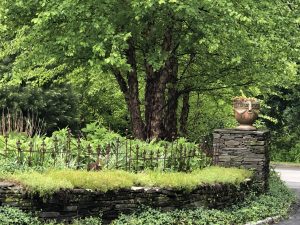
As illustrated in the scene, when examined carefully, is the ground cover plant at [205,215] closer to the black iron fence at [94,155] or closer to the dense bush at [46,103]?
the black iron fence at [94,155]

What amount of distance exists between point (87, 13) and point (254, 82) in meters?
5.14

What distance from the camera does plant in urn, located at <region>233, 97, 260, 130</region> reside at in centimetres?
1162

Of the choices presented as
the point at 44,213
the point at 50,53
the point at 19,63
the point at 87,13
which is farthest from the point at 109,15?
the point at 44,213

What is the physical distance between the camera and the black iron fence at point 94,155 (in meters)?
8.62

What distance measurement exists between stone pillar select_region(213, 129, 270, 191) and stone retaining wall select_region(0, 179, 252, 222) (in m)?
1.60

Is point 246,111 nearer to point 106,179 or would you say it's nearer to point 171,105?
point 171,105

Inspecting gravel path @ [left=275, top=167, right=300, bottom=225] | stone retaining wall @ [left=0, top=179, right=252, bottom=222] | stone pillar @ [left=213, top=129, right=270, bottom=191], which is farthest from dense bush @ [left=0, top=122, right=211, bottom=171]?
gravel path @ [left=275, top=167, right=300, bottom=225]

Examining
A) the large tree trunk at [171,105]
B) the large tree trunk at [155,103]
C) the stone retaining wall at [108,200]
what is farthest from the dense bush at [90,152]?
the large tree trunk at [171,105]

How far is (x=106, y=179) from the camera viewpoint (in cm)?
802

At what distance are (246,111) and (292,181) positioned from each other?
751 centimetres

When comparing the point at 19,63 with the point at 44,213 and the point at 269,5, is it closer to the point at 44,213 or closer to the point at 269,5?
the point at 269,5

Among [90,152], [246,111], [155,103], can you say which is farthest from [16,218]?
[155,103]

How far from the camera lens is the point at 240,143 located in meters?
11.4

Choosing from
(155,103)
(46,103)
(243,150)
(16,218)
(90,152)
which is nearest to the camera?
(16,218)
